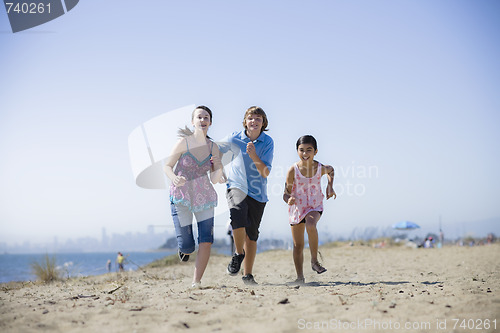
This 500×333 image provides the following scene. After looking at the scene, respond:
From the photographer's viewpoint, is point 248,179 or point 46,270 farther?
point 46,270

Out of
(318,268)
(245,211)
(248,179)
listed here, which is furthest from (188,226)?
(318,268)

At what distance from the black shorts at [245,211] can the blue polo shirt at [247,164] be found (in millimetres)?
66

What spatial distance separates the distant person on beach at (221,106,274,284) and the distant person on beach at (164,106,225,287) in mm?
258

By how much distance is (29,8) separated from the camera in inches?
254

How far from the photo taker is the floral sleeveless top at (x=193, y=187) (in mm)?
4691

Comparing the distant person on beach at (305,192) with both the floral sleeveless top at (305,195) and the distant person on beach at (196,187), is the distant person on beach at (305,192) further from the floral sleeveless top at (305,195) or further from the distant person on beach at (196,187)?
the distant person on beach at (196,187)

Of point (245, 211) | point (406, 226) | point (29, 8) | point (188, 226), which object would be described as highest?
point (29, 8)

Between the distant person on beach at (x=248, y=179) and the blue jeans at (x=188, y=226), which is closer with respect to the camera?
the blue jeans at (x=188, y=226)

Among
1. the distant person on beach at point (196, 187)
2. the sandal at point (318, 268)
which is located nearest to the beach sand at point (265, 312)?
the distant person on beach at point (196, 187)

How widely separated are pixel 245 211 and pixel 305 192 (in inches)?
35.3

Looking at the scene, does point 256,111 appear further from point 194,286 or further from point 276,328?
point 276,328

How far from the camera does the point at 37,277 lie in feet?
25.2
